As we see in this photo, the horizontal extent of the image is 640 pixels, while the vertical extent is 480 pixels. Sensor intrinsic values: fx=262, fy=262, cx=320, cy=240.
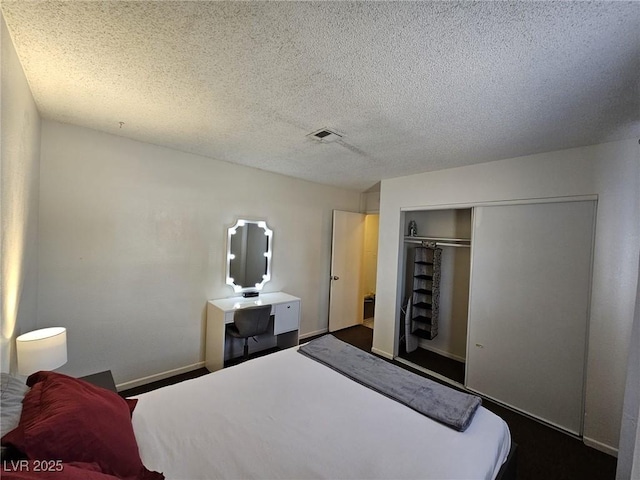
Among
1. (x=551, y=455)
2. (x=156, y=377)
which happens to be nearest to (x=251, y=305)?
(x=156, y=377)

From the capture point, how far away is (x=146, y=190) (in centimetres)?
267

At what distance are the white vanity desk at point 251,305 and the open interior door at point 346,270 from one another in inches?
40.9

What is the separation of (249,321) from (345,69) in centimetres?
245

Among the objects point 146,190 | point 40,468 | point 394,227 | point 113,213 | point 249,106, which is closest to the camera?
point 40,468

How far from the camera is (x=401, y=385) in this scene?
1.80 metres

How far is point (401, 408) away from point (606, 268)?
2.04 m

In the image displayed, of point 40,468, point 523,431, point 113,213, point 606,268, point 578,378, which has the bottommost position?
point 523,431

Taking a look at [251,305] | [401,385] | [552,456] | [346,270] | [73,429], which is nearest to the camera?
[73,429]

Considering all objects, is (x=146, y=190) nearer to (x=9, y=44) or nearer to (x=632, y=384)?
(x=9, y=44)

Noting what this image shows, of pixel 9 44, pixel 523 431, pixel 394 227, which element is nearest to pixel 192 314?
pixel 9 44

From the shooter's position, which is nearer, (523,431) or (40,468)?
Answer: (40,468)

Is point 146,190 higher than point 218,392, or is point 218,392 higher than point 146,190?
point 146,190

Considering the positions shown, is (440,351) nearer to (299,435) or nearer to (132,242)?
(299,435)

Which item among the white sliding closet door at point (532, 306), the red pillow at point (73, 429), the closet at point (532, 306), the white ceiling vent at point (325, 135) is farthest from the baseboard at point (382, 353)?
the red pillow at point (73, 429)
